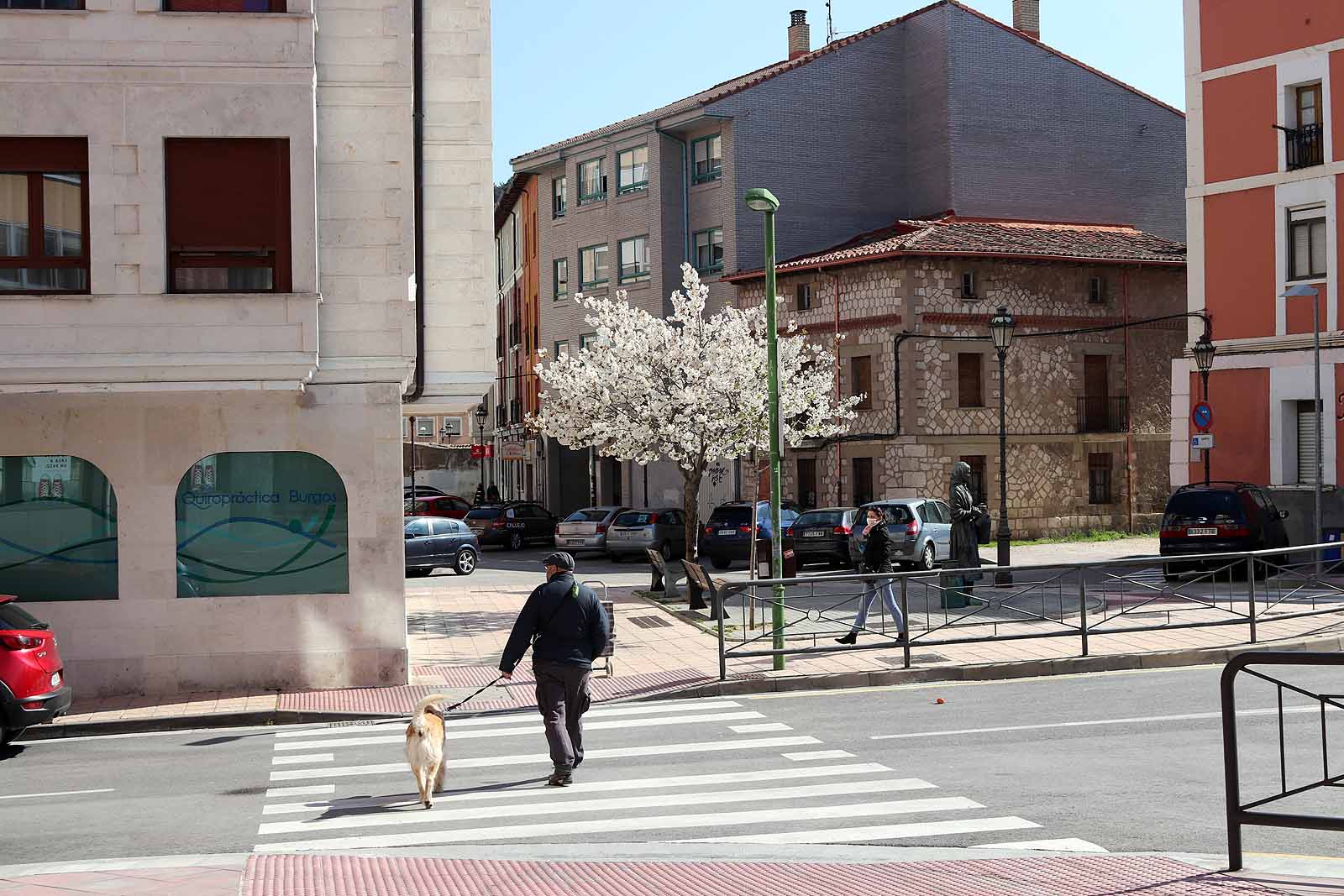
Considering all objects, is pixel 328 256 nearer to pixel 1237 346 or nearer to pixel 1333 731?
pixel 1333 731

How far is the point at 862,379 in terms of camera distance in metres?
41.7

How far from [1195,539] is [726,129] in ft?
78.7

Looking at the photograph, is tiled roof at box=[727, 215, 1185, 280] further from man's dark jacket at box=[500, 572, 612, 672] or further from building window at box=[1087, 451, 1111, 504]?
man's dark jacket at box=[500, 572, 612, 672]

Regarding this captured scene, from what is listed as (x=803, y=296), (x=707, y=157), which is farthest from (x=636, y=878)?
(x=707, y=157)

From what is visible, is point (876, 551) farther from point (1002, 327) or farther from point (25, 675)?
point (1002, 327)

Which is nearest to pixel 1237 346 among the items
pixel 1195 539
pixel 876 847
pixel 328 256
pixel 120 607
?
pixel 1195 539

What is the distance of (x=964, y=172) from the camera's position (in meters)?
45.6

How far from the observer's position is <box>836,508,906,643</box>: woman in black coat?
1722 cm

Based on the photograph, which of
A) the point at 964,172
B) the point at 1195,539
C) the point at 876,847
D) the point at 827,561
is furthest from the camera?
the point at 964,172

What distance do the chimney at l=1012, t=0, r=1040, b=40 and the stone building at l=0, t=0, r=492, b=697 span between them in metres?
37.5

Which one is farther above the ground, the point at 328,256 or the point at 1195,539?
the point at 328,256

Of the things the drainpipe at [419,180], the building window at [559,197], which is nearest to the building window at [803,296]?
the building window at [559,197]

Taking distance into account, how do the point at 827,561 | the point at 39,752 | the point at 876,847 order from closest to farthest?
the point at 876,847 → the point at 39,752 → the point at 827,561

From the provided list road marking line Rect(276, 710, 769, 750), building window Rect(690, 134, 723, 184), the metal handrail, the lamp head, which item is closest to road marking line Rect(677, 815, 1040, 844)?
the metal handrail
